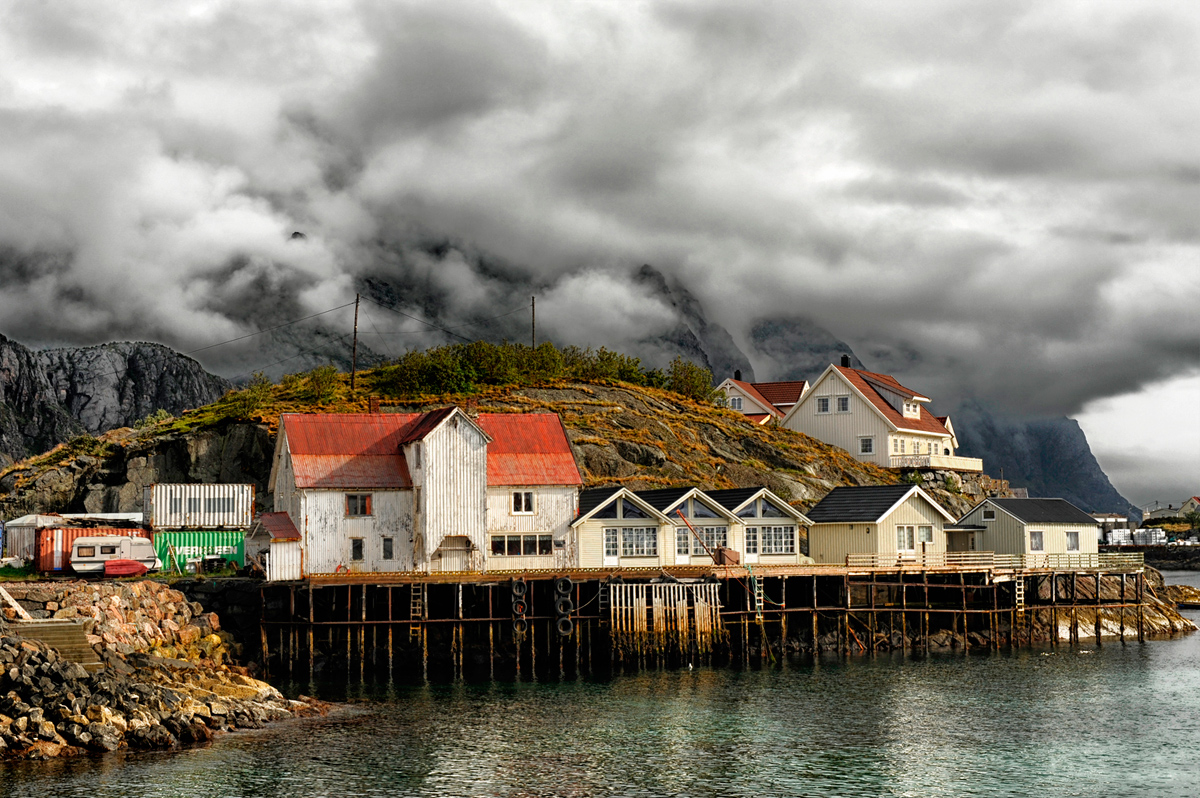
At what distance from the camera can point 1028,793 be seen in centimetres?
3033

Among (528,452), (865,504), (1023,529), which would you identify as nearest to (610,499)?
(528,452)

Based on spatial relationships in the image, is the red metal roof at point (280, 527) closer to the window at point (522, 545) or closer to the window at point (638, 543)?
the window at point (522, 545)

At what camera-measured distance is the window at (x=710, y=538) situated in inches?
2330

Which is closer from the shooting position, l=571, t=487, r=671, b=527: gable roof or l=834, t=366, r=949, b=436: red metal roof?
l=571, t=487, r=671, b=527: gable roof

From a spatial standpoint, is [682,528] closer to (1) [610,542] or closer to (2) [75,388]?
(1) [610,542]

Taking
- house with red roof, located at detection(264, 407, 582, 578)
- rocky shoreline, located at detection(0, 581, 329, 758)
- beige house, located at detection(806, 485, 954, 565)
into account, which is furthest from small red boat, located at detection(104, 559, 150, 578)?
beige house, located at detection(806, 485, 954, 565)

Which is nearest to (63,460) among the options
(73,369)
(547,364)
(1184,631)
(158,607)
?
(158,607)

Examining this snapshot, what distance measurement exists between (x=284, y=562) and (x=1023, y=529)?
131ft

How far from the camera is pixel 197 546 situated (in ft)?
191

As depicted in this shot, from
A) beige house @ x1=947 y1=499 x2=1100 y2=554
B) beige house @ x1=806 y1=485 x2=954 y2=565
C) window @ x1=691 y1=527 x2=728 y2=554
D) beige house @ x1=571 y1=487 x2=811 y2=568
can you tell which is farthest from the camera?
beige house @ x1=947 y1=499 x2=1100 y2=554

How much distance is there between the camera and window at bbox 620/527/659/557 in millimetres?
57938

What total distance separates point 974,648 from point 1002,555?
6.97m

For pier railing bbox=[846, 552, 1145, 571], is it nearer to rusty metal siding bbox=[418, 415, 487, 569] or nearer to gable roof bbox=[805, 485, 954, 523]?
gable roof bbox=[805, 485, 954, 523]

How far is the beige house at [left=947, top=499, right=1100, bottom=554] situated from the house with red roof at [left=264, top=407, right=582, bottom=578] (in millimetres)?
24520
